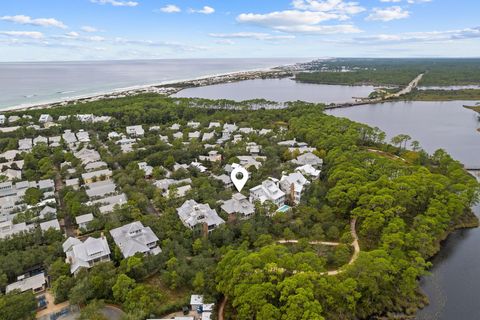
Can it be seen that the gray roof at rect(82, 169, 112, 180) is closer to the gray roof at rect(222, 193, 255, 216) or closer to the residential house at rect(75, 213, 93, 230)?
the residential house at rect(75, 213, 93, 230)

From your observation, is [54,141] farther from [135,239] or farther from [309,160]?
[309,160]

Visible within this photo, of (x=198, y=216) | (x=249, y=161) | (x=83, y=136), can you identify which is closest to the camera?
(x=198, y=216)

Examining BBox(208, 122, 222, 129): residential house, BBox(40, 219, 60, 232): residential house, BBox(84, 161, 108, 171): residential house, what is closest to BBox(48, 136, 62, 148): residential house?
BBox(84, 161, 108, 171): residential house

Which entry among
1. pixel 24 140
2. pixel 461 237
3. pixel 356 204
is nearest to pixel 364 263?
pixel 356 204

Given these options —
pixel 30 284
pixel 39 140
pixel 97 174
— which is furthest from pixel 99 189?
pixel 39 140

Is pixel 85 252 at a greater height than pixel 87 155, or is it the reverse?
pixel 87 155

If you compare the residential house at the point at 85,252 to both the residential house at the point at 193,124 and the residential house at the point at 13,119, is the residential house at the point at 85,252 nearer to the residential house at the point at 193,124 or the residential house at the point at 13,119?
the residential house at the point at 193,124
